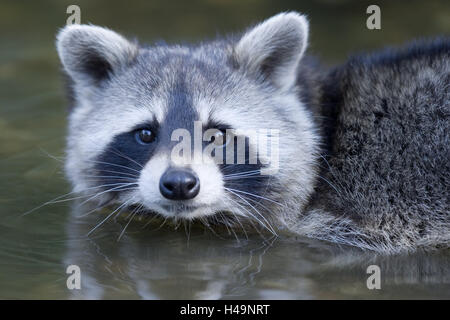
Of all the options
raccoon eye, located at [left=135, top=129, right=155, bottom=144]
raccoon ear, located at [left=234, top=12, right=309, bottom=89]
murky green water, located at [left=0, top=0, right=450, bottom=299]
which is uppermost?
raccoon ear, located at [left=234, top=12, right=309, bottom=89]

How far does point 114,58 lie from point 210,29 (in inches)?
224

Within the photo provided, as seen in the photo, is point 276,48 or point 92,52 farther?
point 92,52

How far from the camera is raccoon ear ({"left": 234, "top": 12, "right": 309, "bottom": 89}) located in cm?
692

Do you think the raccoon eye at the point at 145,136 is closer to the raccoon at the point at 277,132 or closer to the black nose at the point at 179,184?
the raccoon at the point at 277,132

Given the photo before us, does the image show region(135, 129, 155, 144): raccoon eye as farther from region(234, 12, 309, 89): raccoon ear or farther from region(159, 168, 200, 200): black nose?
region(234, 12, 309, 89): raccoon ear

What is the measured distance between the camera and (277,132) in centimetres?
690

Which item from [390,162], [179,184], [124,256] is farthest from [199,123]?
[390,162]

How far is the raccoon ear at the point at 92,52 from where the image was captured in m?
7.07

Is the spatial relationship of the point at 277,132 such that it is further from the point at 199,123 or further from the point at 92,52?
the point at 92,52

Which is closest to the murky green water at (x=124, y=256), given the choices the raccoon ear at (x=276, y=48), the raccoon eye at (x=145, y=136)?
the raccoon eye at (x=145, y=136)

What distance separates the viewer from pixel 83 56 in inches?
285

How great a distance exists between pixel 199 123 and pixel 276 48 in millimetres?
1004

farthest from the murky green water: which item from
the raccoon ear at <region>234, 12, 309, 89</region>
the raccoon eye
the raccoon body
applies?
the raccoon ear at <region>234, 12, 309, 89</region>

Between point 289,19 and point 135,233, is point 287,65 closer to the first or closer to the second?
point 289,19
